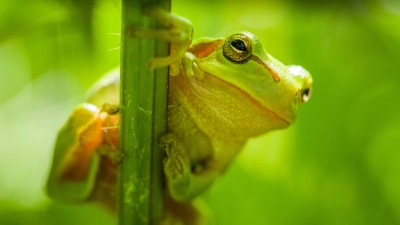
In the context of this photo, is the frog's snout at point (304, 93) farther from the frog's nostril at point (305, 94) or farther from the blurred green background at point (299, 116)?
the blurred green background at point (299, 116)

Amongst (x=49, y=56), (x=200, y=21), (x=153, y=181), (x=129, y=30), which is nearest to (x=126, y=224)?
(x=153, y=181)

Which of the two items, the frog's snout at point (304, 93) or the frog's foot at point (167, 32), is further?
the frog's snout at point (304, 93)

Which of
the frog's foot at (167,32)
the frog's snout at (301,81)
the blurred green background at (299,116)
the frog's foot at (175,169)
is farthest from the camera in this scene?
the blurred green background at (299,116)

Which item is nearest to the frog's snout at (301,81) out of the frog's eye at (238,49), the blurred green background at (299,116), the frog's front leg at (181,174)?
the frog's eye at (238,49)

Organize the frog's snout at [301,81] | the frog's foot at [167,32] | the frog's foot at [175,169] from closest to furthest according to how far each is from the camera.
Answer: the frog's foot at [167,32] < the frog's foot at [175,169] < the frog's snout at [301,81]

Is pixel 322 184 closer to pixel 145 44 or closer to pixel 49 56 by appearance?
pixel 49 56

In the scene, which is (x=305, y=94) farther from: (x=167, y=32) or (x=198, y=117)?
(x=167, y=32)

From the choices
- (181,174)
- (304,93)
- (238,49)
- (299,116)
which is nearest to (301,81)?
(304,93)
